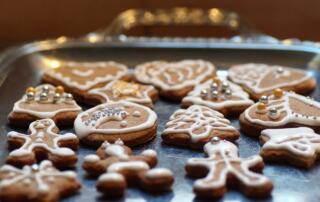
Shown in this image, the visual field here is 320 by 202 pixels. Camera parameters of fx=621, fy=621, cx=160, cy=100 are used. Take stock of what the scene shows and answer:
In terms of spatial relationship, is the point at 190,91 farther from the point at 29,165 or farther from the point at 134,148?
the point at 29,165

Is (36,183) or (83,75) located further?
(83,75)

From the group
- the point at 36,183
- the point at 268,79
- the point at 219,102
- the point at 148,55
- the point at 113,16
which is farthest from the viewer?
the point at 113,16

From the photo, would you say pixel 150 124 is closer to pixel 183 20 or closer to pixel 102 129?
pixel 102 129

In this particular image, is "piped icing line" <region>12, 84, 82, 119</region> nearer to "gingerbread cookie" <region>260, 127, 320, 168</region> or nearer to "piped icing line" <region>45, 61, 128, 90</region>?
"piped icing line" <region>45, 61, 128, 90</region>

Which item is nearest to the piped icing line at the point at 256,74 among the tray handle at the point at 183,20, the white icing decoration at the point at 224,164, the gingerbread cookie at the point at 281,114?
the gingerbread cookie at the point at 281,114

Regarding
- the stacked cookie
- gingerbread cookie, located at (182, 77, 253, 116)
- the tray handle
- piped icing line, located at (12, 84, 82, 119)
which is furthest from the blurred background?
piped icing line, located at (12, 84, 82, 119)

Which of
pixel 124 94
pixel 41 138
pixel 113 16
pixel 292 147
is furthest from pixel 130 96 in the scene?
pixel 113 16
